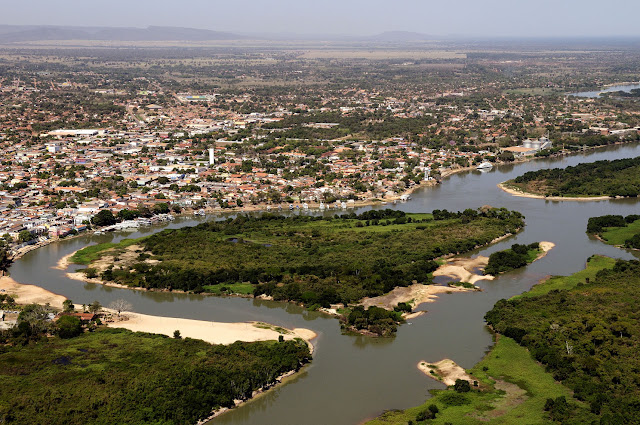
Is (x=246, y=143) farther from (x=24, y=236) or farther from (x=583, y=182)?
(x=24, y=236)

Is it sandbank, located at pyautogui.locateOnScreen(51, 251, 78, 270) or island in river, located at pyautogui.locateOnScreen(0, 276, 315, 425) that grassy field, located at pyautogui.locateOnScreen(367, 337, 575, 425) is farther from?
sandbank, located at pyautogui.locateOnScreen(51, 251, 78, 270)

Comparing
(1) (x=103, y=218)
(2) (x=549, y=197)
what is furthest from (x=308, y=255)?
(2) (x=549, y=197)

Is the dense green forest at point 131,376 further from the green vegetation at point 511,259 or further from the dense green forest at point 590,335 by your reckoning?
the green vegetation at point 511,259

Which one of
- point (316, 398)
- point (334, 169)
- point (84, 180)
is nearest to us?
point (316, 398)

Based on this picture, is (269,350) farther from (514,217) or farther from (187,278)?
(514,217)

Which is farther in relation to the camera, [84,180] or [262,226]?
[84,180]

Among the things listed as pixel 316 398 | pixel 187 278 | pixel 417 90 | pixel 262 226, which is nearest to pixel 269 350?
pixel 316 398

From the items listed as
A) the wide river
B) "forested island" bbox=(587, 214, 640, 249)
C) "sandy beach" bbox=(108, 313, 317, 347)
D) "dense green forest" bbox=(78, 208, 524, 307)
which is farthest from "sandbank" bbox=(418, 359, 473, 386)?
"forested island" bbox=(587, 214, 640, 249)
